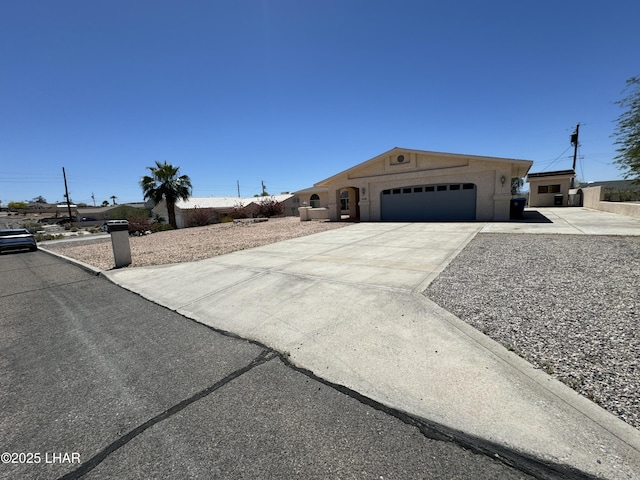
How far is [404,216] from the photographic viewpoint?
1989 cm

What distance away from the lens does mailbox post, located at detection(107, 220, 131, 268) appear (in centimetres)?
907

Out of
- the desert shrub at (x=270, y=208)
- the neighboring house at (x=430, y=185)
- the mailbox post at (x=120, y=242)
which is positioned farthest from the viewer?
the desert shrub at (x=270, y=208)

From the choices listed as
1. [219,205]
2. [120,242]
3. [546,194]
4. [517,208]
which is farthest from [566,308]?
[219,205]

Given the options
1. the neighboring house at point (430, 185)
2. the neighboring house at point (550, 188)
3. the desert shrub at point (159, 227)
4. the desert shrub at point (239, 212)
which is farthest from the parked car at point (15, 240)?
the neighboring house at point (550, 188)

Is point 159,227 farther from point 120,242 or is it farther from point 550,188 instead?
point 550,188

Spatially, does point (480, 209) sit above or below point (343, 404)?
above

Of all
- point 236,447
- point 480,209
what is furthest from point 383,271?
point 480,209

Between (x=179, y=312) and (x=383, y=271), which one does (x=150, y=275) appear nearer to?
(x=179, y=312)

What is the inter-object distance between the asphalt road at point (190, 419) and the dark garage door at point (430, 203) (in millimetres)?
17618

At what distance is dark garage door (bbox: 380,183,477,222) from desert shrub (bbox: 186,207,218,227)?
22005 millimetres

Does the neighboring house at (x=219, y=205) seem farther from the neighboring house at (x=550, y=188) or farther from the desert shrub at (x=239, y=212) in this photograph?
the neighboring house at (x=550, y=188)

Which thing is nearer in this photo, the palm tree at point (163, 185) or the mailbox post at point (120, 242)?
the mailbox post at point (120, 242)

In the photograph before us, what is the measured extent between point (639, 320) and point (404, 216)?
658 inches

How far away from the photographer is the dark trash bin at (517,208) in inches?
693
